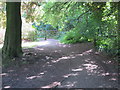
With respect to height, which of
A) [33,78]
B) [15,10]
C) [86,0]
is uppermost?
[86,0]

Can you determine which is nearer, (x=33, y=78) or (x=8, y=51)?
(x=33, y=78)

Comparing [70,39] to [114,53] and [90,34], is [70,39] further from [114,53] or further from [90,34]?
[114,53]

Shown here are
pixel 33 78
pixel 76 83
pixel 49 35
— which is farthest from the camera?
pixel 49 35

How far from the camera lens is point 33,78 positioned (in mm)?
5512

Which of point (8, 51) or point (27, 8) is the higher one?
point (27, 8)

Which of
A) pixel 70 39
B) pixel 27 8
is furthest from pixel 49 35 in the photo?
pixel 27 8

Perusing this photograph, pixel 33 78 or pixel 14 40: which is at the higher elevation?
pixel 14 40

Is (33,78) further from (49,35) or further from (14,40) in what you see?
(49,35)

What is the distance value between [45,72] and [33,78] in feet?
2.79

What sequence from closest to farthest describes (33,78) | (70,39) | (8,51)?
(33,78) < (8,51) < (70,39)

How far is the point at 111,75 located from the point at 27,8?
10886 mm

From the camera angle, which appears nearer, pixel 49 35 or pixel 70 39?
pixel 70 39

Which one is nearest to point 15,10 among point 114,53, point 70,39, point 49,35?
point 114,53

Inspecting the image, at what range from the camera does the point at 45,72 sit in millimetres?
6277
